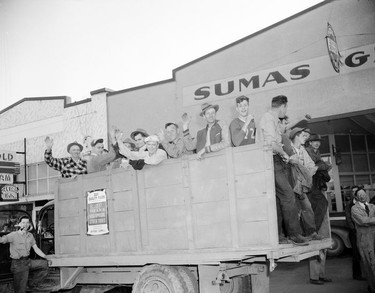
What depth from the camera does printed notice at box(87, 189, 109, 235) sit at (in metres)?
5.52

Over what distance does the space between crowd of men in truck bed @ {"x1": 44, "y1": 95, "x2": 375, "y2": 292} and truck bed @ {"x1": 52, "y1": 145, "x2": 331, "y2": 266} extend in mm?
208

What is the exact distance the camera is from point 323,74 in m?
10.8

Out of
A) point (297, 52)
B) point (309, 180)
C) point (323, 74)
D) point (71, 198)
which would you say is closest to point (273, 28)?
point (297, 52)

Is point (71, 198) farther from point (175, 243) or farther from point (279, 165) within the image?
point (279, 165)

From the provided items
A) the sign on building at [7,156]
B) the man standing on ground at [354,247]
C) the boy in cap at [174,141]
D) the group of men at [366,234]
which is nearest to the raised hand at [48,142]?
the boy in cap at [174,141]

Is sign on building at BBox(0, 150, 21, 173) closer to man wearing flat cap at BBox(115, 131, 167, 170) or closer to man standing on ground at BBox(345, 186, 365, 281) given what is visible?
man wearing flat cap at BBox(115, 131, 167, 170)

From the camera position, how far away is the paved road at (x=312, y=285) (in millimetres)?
7826

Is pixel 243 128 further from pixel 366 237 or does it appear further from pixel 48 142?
pixel 366 237

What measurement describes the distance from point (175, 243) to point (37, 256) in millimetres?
3727

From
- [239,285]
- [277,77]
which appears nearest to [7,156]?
[277,77]

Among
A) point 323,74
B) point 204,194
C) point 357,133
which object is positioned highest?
point 323,74

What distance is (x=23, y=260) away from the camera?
22.5 feet

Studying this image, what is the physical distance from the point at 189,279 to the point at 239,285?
1515 mm

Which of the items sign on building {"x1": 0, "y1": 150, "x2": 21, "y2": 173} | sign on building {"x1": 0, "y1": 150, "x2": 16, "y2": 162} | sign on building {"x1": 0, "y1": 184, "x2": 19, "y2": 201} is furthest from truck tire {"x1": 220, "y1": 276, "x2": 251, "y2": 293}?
sign on building {"x1": 0, "y1": 150, "x2": 16, "y2": 162}
